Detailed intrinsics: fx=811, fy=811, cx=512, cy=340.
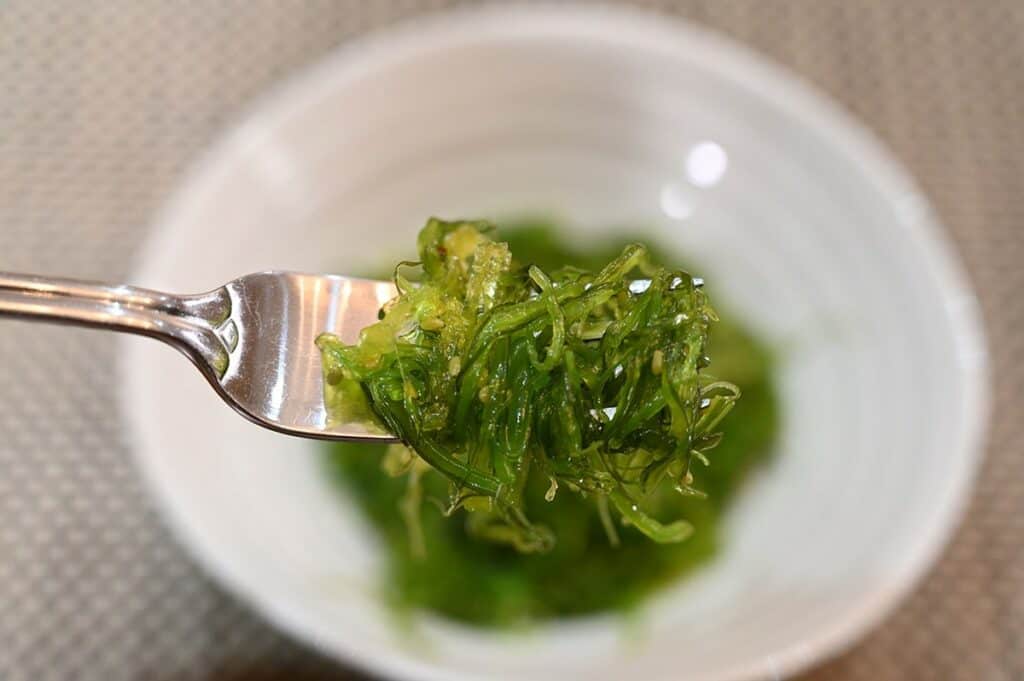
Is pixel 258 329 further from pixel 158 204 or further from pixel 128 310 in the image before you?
pixel 158 204

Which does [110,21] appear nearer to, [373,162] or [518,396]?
[373,162]

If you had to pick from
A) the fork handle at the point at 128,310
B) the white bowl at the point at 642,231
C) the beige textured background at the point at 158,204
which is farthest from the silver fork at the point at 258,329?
the beige textured background at the point at 158,204

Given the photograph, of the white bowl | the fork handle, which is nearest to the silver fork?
the fork handle

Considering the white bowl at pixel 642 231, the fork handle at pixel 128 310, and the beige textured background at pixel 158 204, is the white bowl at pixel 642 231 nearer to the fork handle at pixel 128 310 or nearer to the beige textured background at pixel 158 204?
the beige textured background at pixel 158 204

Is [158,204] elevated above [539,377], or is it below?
above

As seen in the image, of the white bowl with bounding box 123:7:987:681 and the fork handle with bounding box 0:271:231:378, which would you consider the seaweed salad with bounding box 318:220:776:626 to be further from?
the white bowl with bounding box 123:7:987:681

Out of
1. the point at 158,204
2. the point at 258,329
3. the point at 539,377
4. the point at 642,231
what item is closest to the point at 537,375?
the point at 539,377
